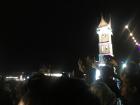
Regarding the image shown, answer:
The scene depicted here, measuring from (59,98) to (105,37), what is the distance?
32153 mm

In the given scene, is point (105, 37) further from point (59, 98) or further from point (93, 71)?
point (59, 98)

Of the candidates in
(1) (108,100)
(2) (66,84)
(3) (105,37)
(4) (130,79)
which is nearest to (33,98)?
(2) (66,84)

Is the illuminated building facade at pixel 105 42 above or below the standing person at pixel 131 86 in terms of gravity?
above

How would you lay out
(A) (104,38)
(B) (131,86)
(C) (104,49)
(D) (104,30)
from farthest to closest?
(D) (104,30) < (A) (104,38) < (C) (104,49) < (B) (131,86)

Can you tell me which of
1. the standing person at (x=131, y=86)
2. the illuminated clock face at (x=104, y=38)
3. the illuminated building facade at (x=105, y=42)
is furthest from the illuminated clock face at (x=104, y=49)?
the standing person at (x=131, y=86)

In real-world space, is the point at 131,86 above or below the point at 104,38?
below

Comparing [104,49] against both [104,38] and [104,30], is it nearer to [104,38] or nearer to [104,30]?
[104,38]

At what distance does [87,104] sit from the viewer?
1.67 meters

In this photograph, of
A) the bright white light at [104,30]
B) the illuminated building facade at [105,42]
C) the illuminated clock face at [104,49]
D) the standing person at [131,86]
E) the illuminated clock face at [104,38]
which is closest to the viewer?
the standing person at [131,86]

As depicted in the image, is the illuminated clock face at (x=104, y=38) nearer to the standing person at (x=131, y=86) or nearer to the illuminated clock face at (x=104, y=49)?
the illuminated clock face at (x=104, y=49)

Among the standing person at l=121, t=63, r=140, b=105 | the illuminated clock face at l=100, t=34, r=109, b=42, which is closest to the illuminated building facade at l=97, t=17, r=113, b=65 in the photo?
the illuminated clock face at l=100, t=34, r=109, b=42

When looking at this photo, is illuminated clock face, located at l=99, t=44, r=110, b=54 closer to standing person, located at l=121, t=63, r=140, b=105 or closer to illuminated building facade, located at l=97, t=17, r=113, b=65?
illuminated building facade, located at l=97, t=17, r=113, b=65

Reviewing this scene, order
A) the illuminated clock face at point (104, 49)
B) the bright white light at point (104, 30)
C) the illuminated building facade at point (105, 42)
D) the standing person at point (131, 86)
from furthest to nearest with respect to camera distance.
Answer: the bright white light at point (104, 30) < the illuminated building facade at point (105, 42) < the illuminated clock face at point (104, 49) < the standing person at point (131, 86)

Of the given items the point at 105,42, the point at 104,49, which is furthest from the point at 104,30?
the point at 104,49
